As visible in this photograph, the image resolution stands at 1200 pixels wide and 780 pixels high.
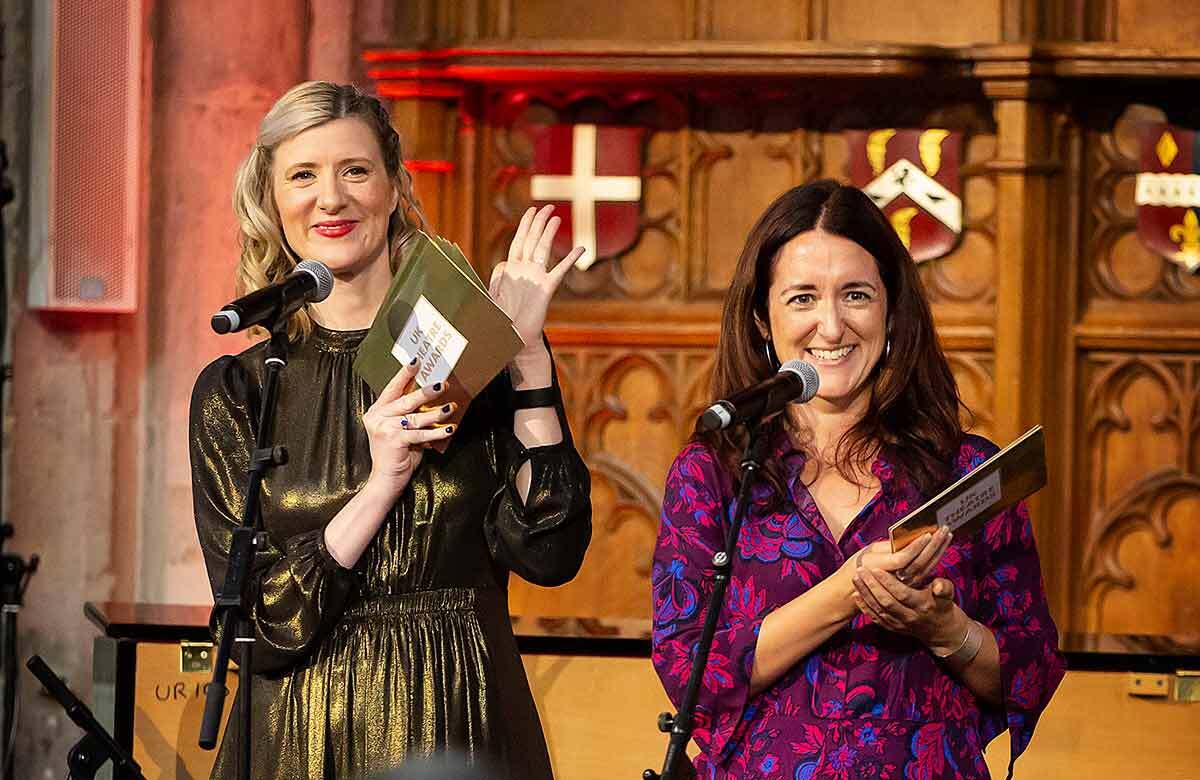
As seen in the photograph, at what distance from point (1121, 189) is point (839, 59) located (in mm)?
1111

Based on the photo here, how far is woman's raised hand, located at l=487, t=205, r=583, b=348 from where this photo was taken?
295 cm

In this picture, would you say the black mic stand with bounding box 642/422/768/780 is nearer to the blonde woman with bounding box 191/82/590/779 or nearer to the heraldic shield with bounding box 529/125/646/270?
the blonde woman with bounding box 191/82/590/779

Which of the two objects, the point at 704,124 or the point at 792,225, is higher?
the point at 704,124

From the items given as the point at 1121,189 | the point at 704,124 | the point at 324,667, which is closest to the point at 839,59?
the point at 704,124

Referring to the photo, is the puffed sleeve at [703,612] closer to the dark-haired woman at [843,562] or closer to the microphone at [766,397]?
the dark-haired woman at [843,562]

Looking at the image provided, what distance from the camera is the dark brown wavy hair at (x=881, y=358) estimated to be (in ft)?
9.62

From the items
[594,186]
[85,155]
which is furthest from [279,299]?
[594,186]

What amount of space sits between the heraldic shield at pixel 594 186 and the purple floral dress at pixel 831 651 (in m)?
3.68

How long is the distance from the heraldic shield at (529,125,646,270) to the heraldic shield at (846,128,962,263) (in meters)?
0.77

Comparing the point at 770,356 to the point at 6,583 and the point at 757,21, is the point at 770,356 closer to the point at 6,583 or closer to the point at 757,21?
the point at 6,583

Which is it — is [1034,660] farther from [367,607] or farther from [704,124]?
[704,124]

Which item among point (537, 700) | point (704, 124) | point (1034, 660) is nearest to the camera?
point (1034, 660)

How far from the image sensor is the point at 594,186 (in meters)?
6.57

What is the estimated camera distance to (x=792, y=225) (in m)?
2.97
